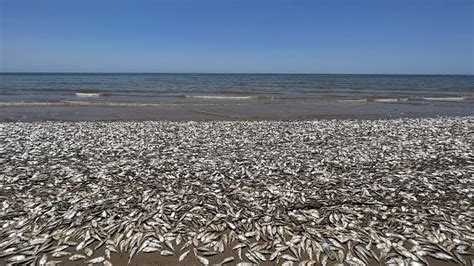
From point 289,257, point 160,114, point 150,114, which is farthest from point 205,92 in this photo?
point 289,257

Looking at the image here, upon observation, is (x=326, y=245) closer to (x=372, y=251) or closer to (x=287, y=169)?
(x=372, y=251)

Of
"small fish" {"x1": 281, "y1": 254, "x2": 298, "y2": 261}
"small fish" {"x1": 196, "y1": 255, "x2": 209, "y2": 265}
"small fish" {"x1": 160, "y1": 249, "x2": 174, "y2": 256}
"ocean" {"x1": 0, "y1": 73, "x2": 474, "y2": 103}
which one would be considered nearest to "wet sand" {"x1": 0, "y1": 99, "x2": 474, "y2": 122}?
"ocean" {"x1": 0, "y1": 73, "x2": 474, "y2": 103}

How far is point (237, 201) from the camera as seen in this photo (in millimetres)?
6762

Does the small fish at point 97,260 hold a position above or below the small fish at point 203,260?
above

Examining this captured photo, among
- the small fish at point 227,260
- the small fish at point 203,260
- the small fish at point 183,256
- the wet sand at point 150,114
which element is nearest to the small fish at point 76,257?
the small fish at point 183,256

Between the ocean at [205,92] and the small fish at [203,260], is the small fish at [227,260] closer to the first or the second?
A: the small fish at [203,260]

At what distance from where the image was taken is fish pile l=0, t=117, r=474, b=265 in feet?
16.6

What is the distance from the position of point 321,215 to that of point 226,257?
2.25 metres

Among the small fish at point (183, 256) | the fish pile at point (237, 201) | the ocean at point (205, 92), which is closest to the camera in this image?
the small fish at point (183, 256)

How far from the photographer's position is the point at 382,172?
8.58m

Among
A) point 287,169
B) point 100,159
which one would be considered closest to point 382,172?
point 287,169

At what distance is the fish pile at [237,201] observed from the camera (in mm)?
5074

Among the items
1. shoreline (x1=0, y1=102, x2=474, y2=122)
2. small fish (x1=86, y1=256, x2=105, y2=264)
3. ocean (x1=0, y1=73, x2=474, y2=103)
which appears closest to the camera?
small fish (x1=86, y1=256, x2=105, y2=264)

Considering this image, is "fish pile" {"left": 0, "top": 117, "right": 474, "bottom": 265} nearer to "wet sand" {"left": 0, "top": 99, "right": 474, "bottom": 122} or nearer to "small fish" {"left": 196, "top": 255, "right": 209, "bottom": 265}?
"small fish" {"left": 196, "top": 255, "right": 209, "bottom": 265}
